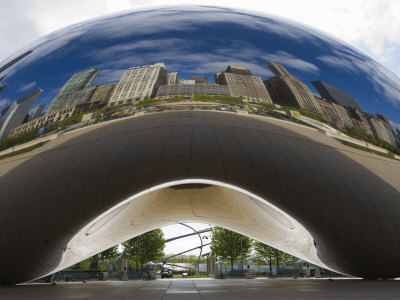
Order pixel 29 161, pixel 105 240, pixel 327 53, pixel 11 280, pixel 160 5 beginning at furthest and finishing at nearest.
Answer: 1. pixel 105 240
2. pixel 11 280
3. pixel 160 5
4. pixel 327 53
5. pixel 29 161

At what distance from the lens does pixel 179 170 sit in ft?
16.4

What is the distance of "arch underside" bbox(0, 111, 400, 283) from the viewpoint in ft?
15.9

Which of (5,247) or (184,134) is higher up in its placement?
(184,134)

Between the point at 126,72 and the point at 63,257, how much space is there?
442 cm

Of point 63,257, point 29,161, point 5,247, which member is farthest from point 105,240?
point 29,161

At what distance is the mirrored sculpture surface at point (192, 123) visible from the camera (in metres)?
4.66

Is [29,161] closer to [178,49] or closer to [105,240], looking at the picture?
[178,49]

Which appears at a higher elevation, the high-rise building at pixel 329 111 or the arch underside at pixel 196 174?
the high-rise building at pixel 329 111

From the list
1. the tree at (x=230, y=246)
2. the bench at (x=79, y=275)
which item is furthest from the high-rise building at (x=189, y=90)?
the tree at (x=230, y=246)

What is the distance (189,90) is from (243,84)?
0.76 metres

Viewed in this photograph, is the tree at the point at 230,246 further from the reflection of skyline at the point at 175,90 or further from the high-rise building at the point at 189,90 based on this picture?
the high-rise building at the point at 189,90

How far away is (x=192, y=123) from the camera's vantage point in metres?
4.89

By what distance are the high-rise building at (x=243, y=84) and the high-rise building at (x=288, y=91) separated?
4.2 inches

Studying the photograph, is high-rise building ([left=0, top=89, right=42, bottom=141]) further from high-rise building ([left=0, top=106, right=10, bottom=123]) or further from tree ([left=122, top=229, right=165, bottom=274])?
tree ([left=122, top=229, right=165, bottom=274])
